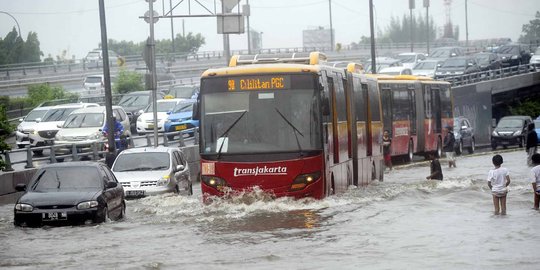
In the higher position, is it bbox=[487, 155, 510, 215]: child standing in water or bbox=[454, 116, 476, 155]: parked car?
bbox=[487, 155, 510, 215]: child standing in water

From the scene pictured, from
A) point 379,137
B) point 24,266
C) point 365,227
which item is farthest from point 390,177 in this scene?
point 24,266

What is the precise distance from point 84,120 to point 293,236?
877 inches

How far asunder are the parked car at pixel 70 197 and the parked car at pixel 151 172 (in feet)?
15.6

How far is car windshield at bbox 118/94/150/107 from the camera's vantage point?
5656 cm

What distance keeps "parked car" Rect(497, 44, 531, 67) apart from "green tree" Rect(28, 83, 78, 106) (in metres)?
31.6

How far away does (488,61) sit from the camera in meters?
79.6

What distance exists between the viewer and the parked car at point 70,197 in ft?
67.9

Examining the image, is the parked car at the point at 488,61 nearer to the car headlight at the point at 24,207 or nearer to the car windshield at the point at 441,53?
the car windshield at the point at 441,53

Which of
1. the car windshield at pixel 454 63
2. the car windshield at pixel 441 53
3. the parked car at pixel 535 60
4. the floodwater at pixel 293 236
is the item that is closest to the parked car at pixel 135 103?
the car windshield at pixel 454 63

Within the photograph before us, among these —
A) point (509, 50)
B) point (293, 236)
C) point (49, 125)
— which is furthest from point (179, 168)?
point (509, 50)

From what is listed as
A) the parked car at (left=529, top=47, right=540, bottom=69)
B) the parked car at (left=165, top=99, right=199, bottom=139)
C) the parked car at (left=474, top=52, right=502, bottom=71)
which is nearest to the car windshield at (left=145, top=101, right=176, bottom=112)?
the parked car at (left=165, top=99, right=199, bottom=139)

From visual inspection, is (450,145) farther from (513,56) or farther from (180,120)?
(513,56)

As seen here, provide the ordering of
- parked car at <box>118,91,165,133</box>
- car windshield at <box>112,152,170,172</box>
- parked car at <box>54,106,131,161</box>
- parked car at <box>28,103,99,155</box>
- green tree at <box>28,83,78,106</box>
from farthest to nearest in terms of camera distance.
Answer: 1. green tree at <box>28,83,78,106</box>
2. parked car at <box>118,91,165,133</box>
3. parked car at <box>28,103,99,155</box>
4. parked car at <box>54,106,131,161</box>
5. car windshield at <box>112,152,170,172</box>

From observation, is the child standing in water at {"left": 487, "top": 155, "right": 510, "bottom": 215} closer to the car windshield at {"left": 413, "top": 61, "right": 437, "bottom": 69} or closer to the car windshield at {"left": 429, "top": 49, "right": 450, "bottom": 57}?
the car windshield at {"left": 413, "top": 61, "right": 437, "bottom": 69}
